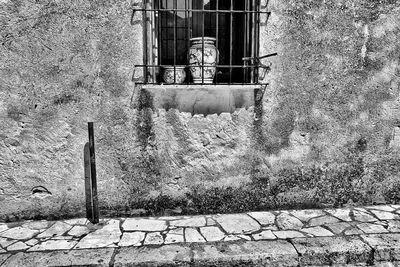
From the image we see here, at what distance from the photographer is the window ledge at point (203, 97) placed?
350 cm

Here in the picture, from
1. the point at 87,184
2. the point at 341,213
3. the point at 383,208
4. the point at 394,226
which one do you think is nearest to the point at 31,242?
the point at 87,184

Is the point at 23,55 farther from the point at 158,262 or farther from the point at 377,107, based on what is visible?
the point at 377,107

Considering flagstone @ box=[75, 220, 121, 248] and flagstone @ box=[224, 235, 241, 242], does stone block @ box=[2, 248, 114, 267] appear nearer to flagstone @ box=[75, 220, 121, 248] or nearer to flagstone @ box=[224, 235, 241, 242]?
flagstone @ box=[75, 220, 121, 248]

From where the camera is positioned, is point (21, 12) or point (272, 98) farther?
point (272, 98)

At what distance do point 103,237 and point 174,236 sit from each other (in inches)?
28.0

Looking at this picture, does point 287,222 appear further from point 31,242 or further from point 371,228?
point 31,242

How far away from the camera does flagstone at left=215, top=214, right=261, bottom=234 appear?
3273 millimetres

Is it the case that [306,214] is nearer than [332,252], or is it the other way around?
[332,252]

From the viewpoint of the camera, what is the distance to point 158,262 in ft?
9.04

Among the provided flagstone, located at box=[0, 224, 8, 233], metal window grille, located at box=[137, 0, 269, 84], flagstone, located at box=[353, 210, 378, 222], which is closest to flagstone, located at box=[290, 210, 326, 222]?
flagstone, located at box=[353, 210, 378, 222]

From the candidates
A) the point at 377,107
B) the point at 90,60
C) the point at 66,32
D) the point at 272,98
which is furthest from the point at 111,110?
the point at 377,107

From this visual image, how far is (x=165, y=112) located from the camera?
3531mm

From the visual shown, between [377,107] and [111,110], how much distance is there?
123 inches

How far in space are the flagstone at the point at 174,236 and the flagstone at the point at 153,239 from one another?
2.3 inches
